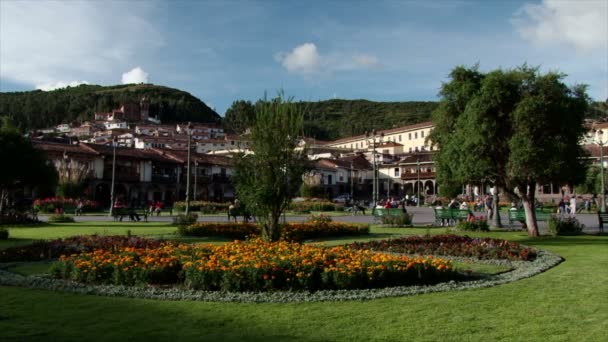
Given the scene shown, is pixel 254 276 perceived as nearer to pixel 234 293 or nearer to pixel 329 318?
pixel 234 293

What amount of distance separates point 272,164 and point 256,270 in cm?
636

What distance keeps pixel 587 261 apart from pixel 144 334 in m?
10.3

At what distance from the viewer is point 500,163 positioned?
1917 centimetres

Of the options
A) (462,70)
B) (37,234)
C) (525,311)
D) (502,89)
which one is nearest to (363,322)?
(525,311)

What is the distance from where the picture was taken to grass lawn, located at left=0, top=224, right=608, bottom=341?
627 cm

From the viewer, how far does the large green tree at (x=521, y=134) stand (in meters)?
17.6

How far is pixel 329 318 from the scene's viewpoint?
279 inches

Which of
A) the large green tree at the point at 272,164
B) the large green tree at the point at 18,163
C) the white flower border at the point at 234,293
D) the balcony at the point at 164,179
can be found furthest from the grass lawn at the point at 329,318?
the balcony at the point at 164,179

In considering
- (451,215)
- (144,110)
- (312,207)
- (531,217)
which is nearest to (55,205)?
(312,207)

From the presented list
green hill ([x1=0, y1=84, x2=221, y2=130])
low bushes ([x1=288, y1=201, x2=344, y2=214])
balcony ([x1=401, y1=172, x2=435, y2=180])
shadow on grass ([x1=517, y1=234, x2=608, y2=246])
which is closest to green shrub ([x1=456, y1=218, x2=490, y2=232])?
shadow on grass ([x1=517, y1=234, x2=608, y2=246])

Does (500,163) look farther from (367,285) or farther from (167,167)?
(167,167)

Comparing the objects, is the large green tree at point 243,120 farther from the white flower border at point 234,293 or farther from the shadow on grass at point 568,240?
the shadow on grass at point 568,240

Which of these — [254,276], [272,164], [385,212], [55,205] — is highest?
[272,164]

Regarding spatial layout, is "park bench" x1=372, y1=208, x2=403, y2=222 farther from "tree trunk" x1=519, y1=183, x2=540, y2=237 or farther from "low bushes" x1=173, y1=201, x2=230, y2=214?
"low bushes" x1=173, y1=201, x2=230, y2=214
